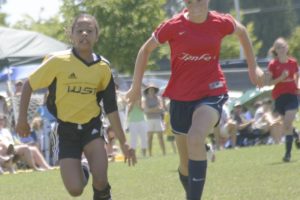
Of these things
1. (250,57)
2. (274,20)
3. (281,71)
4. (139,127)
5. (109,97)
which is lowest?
(274,20)

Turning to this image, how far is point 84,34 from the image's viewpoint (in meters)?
8.18

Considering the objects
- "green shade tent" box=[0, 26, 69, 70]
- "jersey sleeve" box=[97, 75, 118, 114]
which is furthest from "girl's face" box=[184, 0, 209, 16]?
"green shade tent" box=[0, 26, 69, 70]

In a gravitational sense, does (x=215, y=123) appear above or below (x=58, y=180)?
above

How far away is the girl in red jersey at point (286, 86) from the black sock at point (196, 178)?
22.2 feet

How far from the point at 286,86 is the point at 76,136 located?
288 inches

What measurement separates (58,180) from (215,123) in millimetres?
6515

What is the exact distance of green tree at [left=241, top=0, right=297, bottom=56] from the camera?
284 feet

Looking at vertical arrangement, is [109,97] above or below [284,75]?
above

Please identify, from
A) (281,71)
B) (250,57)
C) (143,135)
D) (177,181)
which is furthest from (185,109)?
(143,135)

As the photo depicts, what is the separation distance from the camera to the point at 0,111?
19016 mm

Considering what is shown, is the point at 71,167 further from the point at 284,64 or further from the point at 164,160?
the point at 164,160

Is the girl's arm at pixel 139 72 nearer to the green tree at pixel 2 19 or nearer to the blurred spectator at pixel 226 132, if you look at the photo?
the blurred spectator at pixel 226 132

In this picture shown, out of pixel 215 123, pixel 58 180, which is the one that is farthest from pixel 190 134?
pixel 58 180

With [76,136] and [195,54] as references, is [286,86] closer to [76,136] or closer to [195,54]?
[195,54]
